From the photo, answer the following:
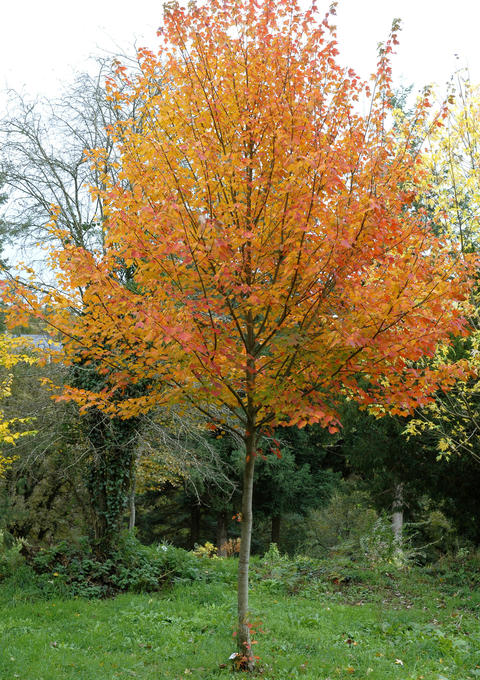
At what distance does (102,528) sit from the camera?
8.84 m

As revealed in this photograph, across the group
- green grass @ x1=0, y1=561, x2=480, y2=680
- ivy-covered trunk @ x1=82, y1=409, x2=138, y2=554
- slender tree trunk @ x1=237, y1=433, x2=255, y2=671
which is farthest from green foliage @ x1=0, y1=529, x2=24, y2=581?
slender tree trunk @ x1=237, y1=433, x2=255, y2=671

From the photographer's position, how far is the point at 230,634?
237 inches

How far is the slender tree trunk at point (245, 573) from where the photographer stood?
4.94 m

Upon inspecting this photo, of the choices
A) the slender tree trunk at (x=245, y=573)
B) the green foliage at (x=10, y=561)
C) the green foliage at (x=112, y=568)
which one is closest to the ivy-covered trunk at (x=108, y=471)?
the green foliage at (x=112, y=568)

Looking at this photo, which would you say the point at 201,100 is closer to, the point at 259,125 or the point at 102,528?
the point at 259,125

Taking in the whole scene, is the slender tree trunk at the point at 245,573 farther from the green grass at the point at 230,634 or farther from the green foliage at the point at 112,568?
the green foliage at the point at 112,568

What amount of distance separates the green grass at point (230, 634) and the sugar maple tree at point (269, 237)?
82 cm

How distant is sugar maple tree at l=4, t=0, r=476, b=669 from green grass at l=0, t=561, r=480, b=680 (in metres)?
0.82

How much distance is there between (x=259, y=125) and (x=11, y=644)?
5.51 m

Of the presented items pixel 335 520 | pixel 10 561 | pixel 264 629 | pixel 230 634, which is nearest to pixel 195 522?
pixel 335 520

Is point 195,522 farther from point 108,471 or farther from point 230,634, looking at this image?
point 230,634

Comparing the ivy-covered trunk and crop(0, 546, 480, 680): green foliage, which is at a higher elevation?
the ivy-covered trunk

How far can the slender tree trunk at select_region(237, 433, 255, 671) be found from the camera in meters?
4.94

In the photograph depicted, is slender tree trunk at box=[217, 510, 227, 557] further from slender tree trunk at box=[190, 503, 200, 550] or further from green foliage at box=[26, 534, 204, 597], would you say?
green foliage at box=[26, 534, 204, 597]
